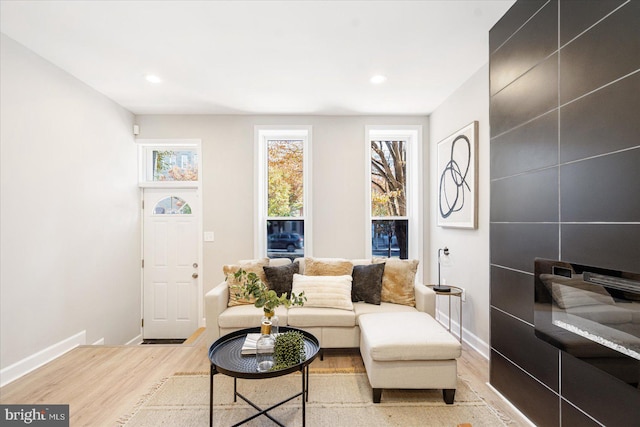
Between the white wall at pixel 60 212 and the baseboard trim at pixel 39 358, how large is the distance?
0.04 m

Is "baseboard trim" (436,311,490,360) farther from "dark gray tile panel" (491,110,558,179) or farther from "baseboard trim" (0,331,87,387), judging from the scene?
"baseboard trim" (0,331,87,387)

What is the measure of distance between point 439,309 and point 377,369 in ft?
6.89

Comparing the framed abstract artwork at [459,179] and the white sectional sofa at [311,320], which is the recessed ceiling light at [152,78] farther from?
the framed abstract artwork at [459,179]

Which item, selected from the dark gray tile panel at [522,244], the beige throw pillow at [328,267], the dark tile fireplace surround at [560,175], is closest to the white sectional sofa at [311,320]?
the beige throw pillow at [328,267]

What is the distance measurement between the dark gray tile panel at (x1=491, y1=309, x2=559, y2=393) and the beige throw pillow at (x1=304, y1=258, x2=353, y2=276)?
139cm

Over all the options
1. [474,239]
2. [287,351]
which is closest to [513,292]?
[474,239]

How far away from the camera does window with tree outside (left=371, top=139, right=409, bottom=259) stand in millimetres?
4453

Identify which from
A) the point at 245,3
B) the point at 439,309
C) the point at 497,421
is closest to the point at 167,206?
the point at 245,3

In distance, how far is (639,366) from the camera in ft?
4.20

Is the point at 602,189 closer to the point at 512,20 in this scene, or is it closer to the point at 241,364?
the point at 512,20

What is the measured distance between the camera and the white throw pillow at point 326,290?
297 centimetres

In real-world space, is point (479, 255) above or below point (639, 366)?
above

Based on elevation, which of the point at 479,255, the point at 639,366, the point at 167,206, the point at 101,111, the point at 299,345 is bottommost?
the point at 299,345

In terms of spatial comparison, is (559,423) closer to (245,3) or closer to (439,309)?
(439,309)
